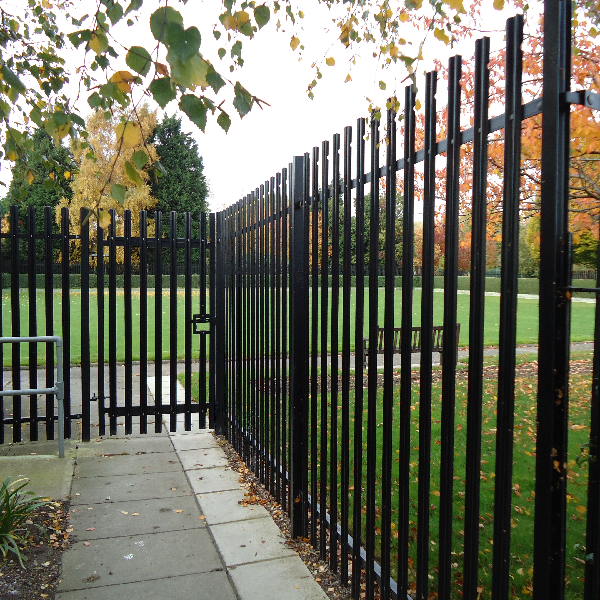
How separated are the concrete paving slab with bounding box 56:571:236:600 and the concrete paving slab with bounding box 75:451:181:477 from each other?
181cm

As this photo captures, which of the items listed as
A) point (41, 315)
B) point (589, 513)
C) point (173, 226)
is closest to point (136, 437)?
point (173, 226)

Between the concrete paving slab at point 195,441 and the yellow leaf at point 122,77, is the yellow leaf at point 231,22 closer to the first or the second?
the yellow leaf at point 122,77

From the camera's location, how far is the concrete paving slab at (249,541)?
3.27 metres

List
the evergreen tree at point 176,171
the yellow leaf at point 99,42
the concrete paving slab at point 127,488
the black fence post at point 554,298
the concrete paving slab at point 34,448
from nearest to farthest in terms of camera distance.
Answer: the black fence post at point 554,298 < the yellow leaf at point 99,42 < the concrete paving slab at point 127,488 < the concrete paving slab at point 34,448 < the evergreen tree at point 176,171

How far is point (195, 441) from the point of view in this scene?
18.7 feet

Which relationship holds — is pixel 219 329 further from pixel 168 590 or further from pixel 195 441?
pixel 168 590

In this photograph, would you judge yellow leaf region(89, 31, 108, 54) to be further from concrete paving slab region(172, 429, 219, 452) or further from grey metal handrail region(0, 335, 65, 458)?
concrete paving slab region(172, 429, 219, 452)

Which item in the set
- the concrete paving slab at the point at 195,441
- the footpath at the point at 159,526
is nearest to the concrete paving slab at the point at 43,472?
the footpath at the point at 159,526

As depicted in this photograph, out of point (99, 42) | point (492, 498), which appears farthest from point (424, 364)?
point (492, 498)

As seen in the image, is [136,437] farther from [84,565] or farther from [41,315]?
[41,315]

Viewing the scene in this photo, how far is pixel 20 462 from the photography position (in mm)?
4812

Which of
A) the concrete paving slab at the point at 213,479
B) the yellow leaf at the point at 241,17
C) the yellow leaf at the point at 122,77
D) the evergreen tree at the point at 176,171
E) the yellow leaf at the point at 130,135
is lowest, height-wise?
the concrete paving slab at the point at 213,479

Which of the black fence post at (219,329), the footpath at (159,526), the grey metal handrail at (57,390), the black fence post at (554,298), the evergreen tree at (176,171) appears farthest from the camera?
the evergreen tree at (176,171)

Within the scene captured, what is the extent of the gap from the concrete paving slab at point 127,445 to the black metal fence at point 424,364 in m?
0.86
